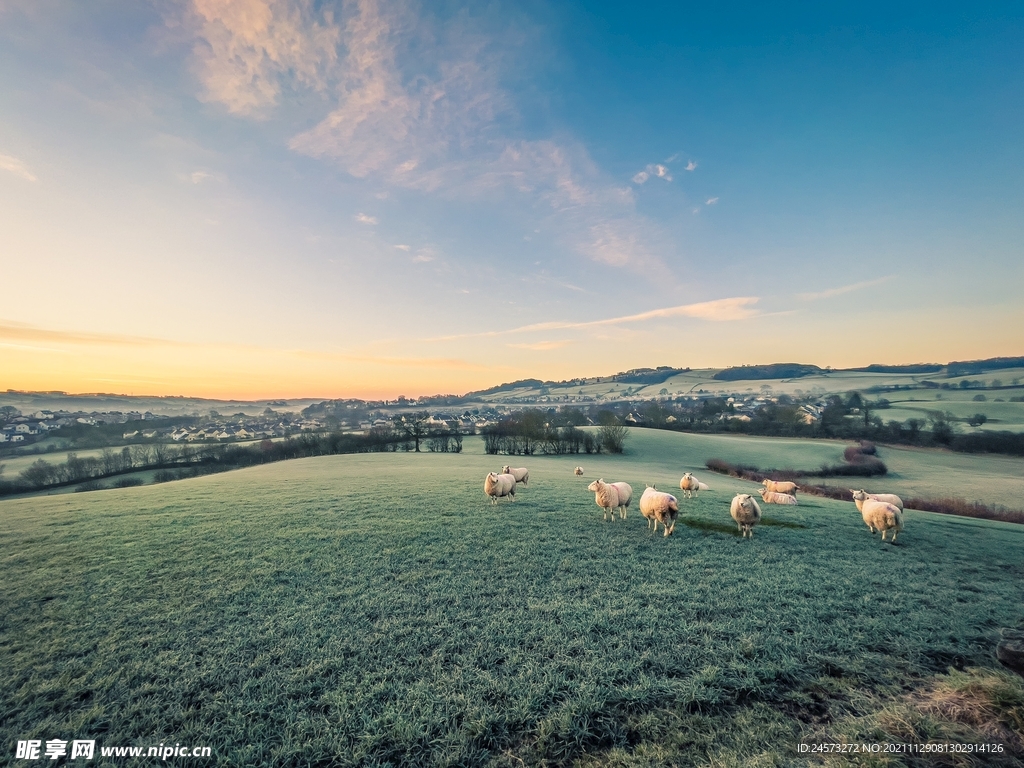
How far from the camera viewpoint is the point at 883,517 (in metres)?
12.5

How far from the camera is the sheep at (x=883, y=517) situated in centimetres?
1217

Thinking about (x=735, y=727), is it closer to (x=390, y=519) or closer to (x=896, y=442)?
(x=390, y=519)

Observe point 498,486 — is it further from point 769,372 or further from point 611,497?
point 769,372

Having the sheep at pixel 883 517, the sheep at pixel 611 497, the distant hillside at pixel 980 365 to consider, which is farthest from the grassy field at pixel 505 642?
the distant hillside at pixel 980 365

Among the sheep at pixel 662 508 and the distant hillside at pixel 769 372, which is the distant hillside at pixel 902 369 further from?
the sheep at pixel 662 508

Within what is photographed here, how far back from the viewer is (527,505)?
16.7 metres

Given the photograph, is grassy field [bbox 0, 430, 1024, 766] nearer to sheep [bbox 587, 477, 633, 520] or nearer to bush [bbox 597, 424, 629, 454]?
sheep [bbox 587, 477, 633, 520]

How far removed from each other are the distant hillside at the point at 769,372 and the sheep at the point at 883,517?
520ft

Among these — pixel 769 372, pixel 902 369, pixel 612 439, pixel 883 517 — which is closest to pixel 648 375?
pixel 769 372

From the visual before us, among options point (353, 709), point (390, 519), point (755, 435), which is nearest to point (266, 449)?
point (390, 519)

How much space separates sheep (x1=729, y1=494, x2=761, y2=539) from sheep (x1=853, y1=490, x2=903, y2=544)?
13.4ft

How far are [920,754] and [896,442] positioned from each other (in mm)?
74010

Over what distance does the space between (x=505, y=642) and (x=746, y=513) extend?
9759 mm

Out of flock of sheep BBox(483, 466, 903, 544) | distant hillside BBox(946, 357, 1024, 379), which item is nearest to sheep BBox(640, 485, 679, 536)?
flock of sheep BBox(483, 466, 903, 544)
